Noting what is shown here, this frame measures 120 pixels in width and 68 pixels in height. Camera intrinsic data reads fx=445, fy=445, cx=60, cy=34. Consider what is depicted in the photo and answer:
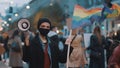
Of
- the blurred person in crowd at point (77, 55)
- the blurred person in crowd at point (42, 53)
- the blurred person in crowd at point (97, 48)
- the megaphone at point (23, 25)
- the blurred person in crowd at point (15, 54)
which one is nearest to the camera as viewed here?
the blurred person in crowd at point (42, 53)

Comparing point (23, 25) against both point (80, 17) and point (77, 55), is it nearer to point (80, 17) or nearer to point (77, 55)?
point (80, 17)

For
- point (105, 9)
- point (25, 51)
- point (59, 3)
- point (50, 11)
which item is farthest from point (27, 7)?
point (25, 51)

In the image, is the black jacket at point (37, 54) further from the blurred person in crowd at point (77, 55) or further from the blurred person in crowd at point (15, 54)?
the blurred person in crowd at point (15, 54)

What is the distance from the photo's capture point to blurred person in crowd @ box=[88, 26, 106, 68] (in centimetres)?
1187

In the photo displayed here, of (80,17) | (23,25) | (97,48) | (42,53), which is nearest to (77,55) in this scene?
(97,48)

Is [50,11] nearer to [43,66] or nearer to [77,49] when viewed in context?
[77,49]

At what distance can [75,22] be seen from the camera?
432 inches

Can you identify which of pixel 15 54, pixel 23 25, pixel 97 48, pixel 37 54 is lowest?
pixel 15 54

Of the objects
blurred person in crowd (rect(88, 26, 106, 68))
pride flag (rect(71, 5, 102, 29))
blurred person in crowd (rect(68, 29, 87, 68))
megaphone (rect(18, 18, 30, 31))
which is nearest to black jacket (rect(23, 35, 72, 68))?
megaphone (rect(18, 18, 30, 31))

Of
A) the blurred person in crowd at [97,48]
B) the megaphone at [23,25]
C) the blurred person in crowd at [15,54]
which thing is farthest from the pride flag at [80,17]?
the megaphone at [23,25]

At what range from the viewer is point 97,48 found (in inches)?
472

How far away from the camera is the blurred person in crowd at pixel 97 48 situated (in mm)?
11867

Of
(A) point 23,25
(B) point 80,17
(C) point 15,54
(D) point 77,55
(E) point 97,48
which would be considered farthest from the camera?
(C) point 15,54

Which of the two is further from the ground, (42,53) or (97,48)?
(42,53)
